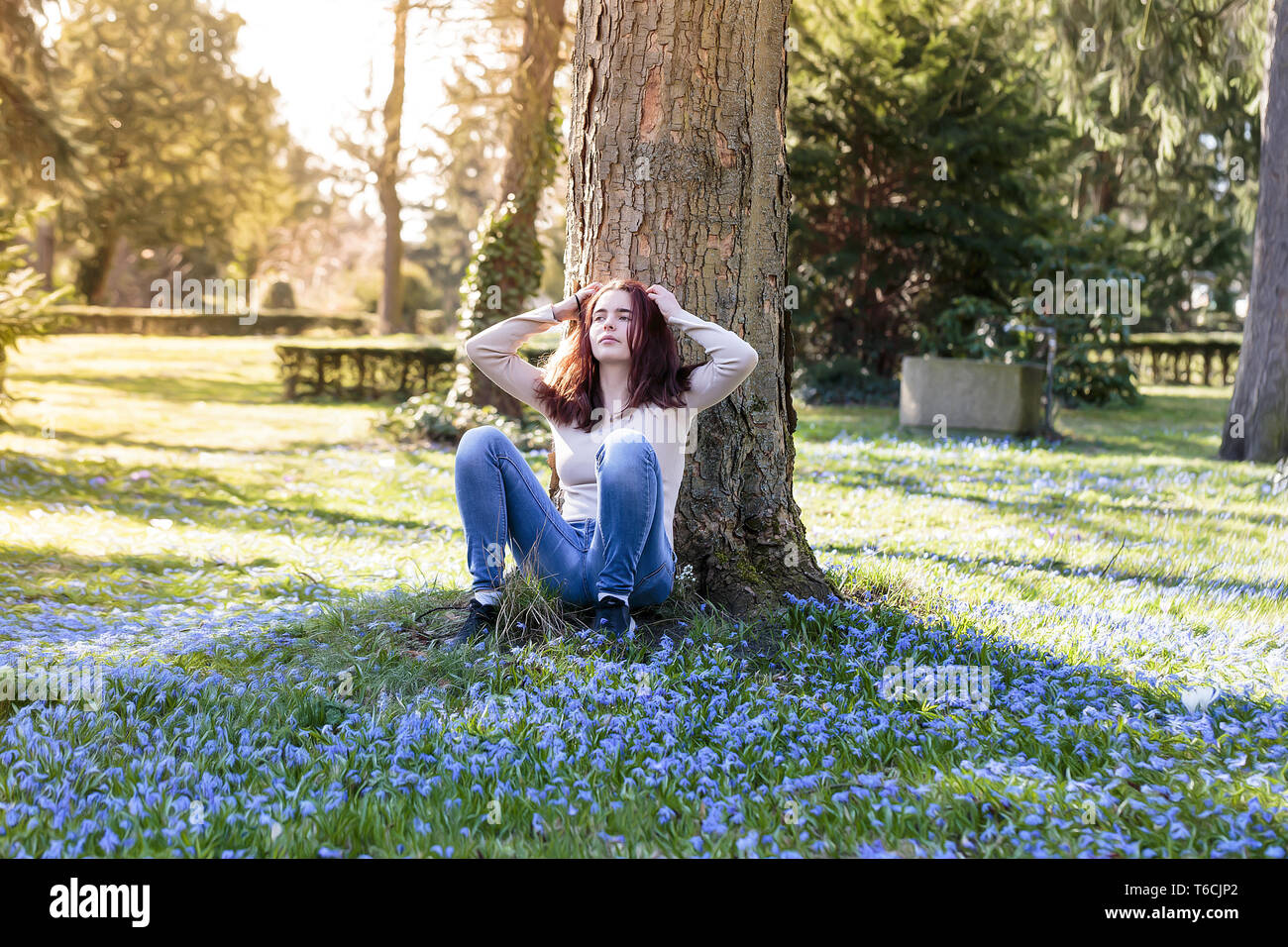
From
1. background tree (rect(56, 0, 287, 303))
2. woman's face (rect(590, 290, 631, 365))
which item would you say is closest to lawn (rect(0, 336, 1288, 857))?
woman's face (rect(590, 290, 631, 365))

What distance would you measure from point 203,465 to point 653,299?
7627 mm

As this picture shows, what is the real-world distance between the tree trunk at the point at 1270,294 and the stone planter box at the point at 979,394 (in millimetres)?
2260

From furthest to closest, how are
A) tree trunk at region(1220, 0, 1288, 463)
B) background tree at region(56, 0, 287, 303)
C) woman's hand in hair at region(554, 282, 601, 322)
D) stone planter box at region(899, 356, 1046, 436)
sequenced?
1. background tree at region(56, 0, 287, 303)
2. stone planter box at region(899, 356, 1046, 436)
3. tree trunk at region(1220, 0, 1288, 463)
4. woman's hand in hair at region(554, 282, 601, 322)

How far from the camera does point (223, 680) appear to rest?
3.73 meters

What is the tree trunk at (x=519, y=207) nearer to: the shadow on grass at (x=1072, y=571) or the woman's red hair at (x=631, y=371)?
the shadow on grass at (x=1072, y=571)

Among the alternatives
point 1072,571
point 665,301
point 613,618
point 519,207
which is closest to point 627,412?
point 665,301

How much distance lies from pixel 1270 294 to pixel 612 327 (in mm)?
9755

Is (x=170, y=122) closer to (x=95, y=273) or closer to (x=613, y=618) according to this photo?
(x=95, y=273)

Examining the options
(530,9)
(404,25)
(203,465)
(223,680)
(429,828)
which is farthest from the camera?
(404,25)

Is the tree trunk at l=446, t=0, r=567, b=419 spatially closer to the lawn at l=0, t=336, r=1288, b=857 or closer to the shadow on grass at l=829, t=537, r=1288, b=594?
the lawn at l=0, t=336, r=1288, b=857

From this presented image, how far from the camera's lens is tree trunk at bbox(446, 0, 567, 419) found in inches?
477

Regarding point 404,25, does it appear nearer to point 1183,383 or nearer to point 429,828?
point 429,828

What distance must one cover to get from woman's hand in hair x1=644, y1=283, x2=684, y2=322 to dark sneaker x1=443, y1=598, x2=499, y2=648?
1.30 metres
